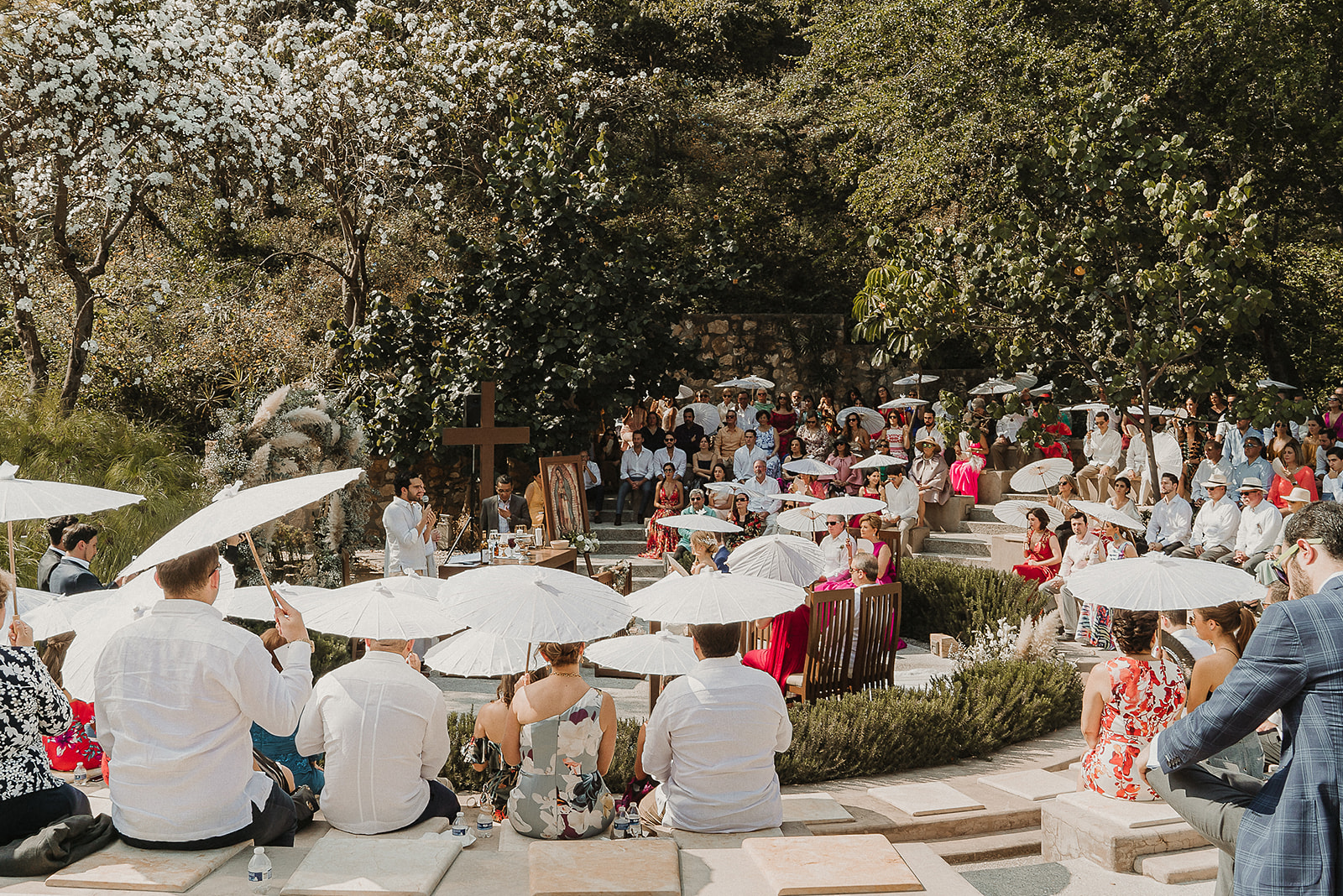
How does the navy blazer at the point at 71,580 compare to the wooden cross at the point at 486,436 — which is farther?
the wooden cross at the point at 486,436

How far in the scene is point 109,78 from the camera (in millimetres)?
12828

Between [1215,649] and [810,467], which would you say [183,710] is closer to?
[1215,649]

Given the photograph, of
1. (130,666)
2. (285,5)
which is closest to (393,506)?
(130,666)

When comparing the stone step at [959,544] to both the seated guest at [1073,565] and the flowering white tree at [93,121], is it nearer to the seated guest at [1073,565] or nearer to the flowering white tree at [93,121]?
the seated guest at [1073,565]

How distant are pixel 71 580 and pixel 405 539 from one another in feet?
14.5

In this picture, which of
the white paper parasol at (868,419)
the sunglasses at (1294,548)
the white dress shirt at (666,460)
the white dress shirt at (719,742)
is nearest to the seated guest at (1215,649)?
the sunglasses at (1294,548)

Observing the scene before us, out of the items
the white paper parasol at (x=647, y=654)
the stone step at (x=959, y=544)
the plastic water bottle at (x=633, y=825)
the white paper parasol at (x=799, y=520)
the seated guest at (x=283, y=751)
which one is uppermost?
the white paper parasol at (x=647, y=654)

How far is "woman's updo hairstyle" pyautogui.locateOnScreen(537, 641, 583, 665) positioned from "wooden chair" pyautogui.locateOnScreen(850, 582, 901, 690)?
3.86 metres

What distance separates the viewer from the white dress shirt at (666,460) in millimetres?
16453

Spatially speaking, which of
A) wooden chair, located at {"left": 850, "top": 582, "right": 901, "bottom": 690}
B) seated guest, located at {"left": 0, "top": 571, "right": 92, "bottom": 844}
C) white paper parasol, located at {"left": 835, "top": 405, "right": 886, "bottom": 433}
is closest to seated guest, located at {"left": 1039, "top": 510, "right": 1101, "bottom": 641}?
wooden chair, located at {"left": 850, "top": 582, "right": 901, "bottom": 690}

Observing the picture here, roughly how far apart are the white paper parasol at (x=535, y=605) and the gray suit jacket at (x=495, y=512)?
7134mm

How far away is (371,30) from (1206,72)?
44.6 ft

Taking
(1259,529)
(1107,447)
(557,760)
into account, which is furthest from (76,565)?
(1107,447)

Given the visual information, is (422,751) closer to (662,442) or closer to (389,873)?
(389,873)
